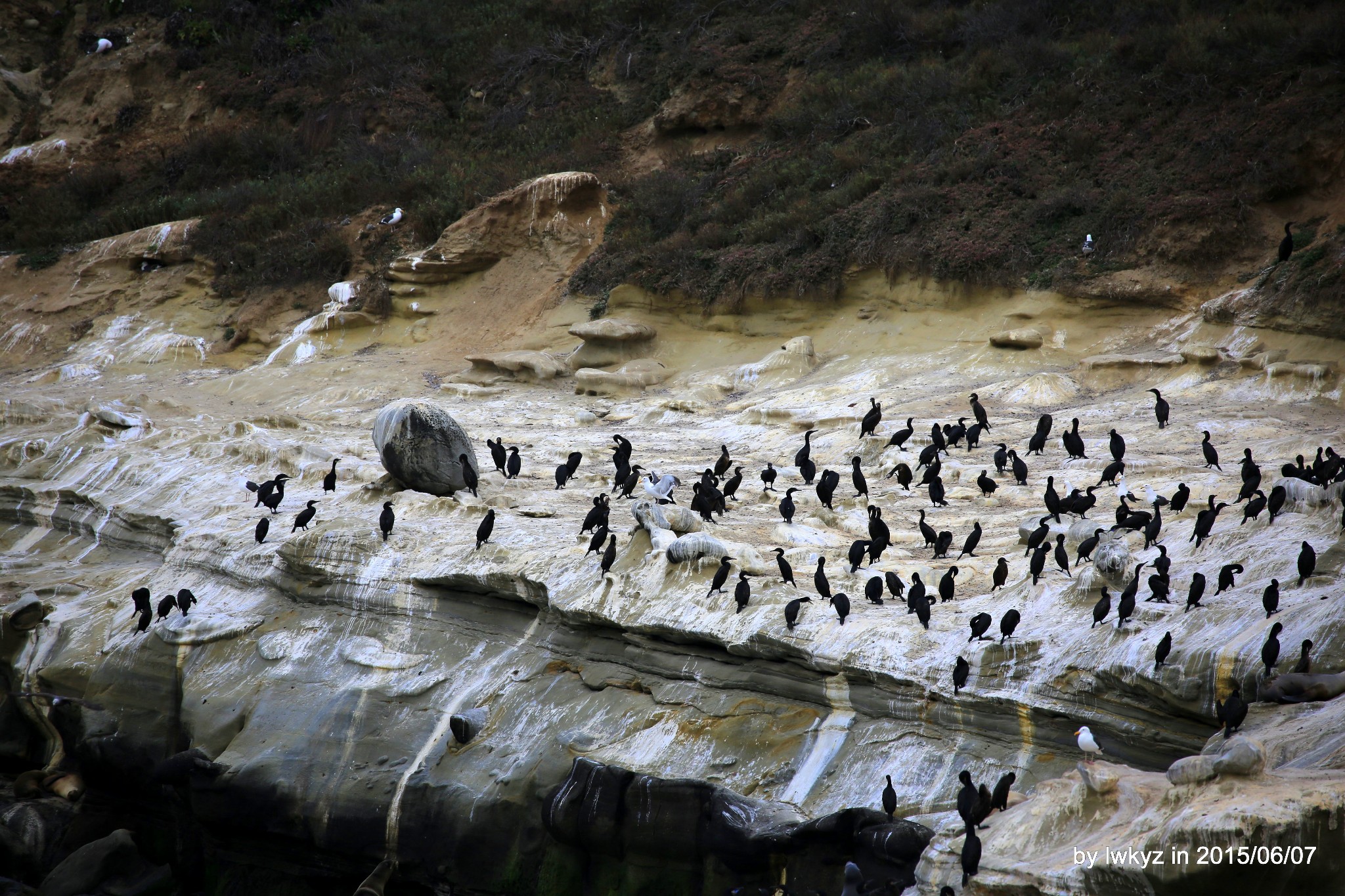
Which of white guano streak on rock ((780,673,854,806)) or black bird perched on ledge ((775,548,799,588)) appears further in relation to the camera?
black bird perched on ledge ((775,548,799,588))

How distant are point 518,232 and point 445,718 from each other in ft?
58.9

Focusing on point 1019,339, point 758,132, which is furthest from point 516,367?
point 758,132

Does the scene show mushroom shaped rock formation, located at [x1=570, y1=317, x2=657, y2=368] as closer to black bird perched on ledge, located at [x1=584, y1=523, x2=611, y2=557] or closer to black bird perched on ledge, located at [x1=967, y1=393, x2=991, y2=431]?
black bird perched on ledge, located at [x1=967, y1=393, x2=991, y2=431]

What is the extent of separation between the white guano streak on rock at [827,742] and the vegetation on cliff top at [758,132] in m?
12.8

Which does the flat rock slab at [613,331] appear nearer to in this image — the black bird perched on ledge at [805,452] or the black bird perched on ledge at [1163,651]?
the black bird perched on ledge at [805,452]

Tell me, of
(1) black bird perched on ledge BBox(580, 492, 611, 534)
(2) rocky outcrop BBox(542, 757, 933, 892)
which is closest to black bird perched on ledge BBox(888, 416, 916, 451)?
(1) black bird perched on ledge BBox(580, 492, 611, 534)

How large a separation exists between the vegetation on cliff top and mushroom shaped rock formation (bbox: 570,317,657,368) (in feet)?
5.38

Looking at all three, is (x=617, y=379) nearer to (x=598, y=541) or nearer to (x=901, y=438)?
(x=901, y=438)

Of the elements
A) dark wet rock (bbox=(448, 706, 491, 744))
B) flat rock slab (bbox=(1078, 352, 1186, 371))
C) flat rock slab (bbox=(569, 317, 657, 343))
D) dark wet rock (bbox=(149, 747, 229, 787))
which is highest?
flat rock slab (bbox=(1078, 352, 1186, 371))

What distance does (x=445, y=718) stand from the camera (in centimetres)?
1162

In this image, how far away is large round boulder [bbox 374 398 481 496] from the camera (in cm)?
1437

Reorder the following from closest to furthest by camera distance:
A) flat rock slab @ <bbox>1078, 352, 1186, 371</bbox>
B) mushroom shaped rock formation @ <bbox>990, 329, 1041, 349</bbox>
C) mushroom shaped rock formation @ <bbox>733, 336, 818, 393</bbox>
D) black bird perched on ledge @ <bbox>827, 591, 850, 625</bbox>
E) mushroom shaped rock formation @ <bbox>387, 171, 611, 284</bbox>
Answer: black bird perched on ledge @ <bbox>827, 591, 850, 625</bbox>
flat rock slab @ <bbox>1078, 352, 1186, 371</bbox>
mushroom shaped rock formation @ <bbox>990, 329, 1041, 349</bbox>
mushroom shaped rock formation @ <bbox>733, 336, 818, 393</bbox>
mushroom shaped rock formation @ <bbox>387, 171, 611, 284</bbox>

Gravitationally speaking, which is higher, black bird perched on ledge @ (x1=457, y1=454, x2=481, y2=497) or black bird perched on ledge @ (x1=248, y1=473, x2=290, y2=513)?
black bird perched on ledge @ (x1=457, y1=454, x2=481, y2=497)

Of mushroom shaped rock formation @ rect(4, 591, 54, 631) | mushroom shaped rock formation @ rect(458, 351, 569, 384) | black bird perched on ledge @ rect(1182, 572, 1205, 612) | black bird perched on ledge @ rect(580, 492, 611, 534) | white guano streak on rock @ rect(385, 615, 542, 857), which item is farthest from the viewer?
mushroom shaped rock formation @ rect(458, 351, 569, 384)
